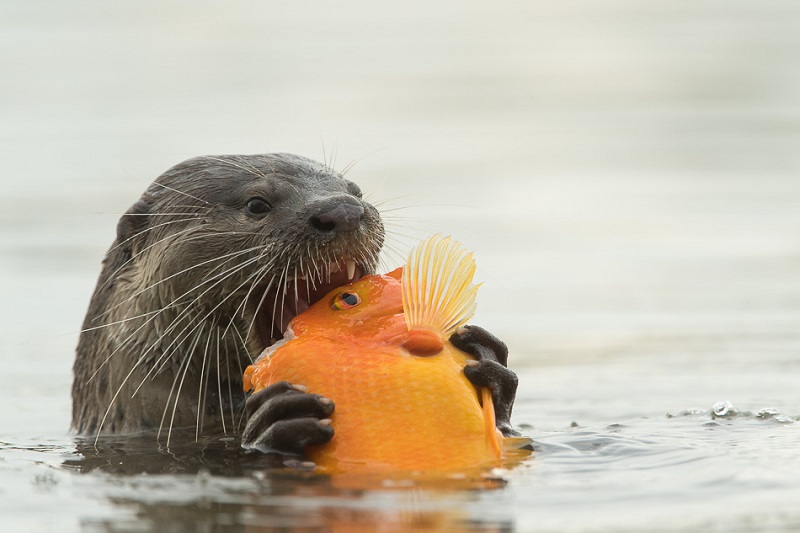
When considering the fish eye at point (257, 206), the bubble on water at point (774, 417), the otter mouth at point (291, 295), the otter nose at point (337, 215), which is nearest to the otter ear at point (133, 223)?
the fish eye at point (257, 206)

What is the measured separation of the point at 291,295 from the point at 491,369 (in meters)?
0.84

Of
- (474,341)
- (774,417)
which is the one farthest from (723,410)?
(474,341)

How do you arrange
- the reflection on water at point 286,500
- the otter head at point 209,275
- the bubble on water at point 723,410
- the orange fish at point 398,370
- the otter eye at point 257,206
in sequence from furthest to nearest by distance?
the bubble on water at point 723,410
the otter eye at point 257,206
the otter head at point 209,275
the orange fish at point 398,370
the reflection on water at point 286,500

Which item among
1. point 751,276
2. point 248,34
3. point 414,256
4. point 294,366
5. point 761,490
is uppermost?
point 248,34

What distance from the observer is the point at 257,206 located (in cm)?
508

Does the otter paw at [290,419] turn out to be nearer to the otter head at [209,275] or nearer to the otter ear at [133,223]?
the otter head at [209,275]

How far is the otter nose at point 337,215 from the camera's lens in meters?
4.68

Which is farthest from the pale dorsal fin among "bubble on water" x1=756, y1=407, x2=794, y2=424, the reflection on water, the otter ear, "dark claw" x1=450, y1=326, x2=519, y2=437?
"bubble on water" x1=756, y1=407, x2=794, y2=424

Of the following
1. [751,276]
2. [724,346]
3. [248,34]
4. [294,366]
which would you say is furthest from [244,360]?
[248,34]

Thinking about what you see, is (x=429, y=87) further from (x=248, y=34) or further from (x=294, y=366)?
(x=294, y=366)

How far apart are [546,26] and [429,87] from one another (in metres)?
3.96

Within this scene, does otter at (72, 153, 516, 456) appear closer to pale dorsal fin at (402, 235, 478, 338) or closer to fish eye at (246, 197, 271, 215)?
fish eye at (246, 197, 271, 215)

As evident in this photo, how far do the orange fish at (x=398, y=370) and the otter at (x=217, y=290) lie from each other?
0.36ft

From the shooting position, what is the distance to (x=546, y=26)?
60.2 ft
